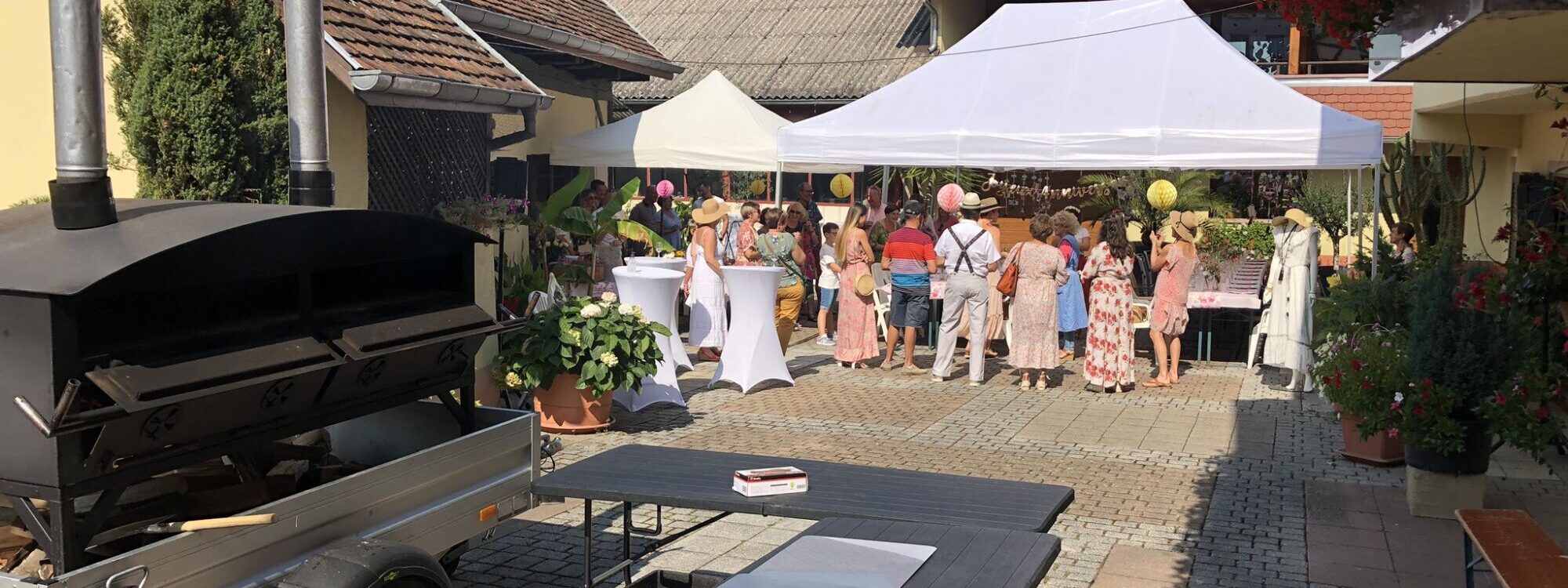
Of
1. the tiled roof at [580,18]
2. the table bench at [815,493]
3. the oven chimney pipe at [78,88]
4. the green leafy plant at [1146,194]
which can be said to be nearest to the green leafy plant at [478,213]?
the tiled roof at [580,18]

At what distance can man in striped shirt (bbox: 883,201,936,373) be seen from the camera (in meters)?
12.5

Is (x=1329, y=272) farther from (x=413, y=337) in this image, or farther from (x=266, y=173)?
(x=413, y=337)

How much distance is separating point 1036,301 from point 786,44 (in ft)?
68.5

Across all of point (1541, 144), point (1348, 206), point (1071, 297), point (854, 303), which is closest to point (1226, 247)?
point (1348, 206)

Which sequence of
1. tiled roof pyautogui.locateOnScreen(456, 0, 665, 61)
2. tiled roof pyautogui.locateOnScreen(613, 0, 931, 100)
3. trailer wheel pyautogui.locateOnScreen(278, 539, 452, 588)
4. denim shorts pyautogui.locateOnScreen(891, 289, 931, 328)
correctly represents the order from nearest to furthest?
trailer wheel pyautogui.locateOnScreen(278, 539, 452, 588) < denim shorts pyautogui.locateOnScreen(891, 289, 931, 328) < tiled roof pyautogui.locateOnScreen(456, 0, 665, 61) < tiled roof pyautogui.locateOnScreen(613, 0, 931, 100)

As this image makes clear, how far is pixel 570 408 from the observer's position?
9.34 metres

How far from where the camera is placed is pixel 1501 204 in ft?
54.1

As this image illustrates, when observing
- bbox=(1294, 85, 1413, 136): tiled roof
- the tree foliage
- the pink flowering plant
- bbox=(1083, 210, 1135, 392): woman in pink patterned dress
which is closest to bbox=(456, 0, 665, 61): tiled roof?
the tree foliage

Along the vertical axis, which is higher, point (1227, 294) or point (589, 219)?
point (589, 219)

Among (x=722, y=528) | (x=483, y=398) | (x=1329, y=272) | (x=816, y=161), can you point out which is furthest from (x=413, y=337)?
(x=1329, y=272)

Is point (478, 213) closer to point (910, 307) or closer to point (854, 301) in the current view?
point (854, 301)

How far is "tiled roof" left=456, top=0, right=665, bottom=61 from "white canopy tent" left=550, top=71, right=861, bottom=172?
1.15m

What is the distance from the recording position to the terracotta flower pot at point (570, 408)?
9266 mm

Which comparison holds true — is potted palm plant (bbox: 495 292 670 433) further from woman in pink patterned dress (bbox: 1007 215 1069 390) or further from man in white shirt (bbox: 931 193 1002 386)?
woman in pink patterned dress (bbox: 1007 215 1069 390)
